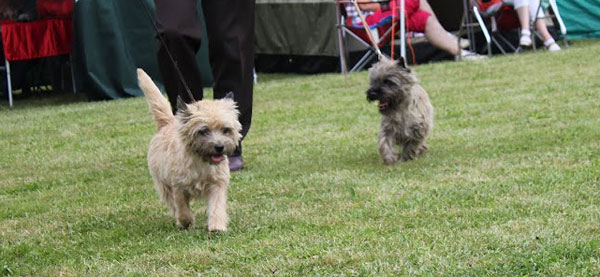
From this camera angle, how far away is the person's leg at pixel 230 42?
254 inches

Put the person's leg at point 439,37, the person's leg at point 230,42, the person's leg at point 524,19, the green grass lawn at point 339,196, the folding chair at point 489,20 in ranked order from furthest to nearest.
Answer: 1. the folding chair at point 489,20
2. the person's leg at point 524,19
3. the person's leg at point 439,37
4. the person's leg at point 230,42
5. the green grass lawn at point 339,196

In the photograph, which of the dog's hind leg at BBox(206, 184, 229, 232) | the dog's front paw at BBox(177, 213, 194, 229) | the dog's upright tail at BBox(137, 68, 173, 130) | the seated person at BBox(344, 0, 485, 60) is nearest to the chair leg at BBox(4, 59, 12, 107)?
the seated person at BBox(344, 0, 485, 60)

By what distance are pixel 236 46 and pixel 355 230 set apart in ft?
7.29

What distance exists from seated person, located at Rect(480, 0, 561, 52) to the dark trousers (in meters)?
7.76

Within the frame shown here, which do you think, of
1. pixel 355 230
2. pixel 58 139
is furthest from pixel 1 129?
pixel 355 230

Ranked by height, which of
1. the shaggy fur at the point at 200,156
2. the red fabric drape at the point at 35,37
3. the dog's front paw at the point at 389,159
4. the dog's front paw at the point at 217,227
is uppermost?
the shaggy fur at the point at 200,156

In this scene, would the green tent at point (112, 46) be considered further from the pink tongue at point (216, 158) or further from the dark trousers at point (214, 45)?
the pink tongue at point (216, 158)

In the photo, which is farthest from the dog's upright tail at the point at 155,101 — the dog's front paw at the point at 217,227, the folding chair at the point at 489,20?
the folding chair at the point at 489,20

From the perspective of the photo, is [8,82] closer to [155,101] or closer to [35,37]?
[35,37]

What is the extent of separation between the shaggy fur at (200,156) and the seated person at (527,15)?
9.46 metres

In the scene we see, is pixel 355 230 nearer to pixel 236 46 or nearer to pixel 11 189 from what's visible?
pixel 236 46

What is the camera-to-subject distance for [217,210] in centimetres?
482

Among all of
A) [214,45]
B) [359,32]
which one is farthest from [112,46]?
[214,45]

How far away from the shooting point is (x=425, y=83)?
1109 cm
